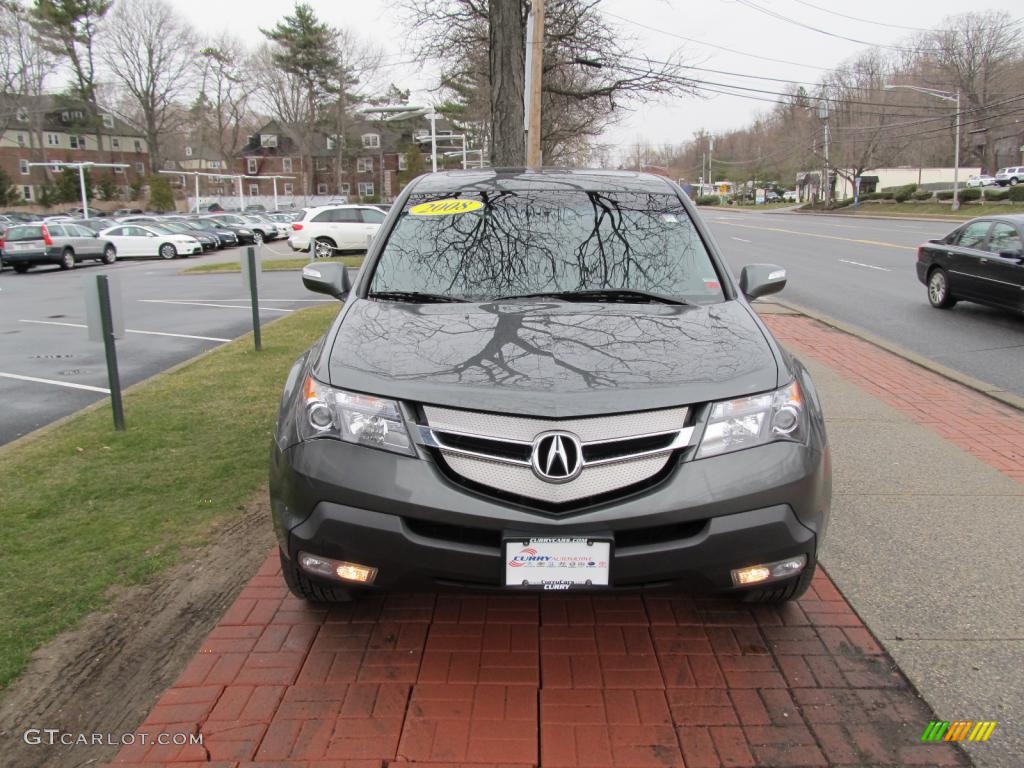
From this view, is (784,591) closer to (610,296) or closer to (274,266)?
(610,296)

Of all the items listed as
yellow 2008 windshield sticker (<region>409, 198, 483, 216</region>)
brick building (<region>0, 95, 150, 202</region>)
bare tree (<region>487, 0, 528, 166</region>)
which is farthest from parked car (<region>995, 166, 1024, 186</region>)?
brick building (<region>0, 95, 150, 202</region>)

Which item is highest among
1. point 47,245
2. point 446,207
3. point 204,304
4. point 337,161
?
point 337,161

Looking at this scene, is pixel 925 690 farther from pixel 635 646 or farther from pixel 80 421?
pixel 80 421

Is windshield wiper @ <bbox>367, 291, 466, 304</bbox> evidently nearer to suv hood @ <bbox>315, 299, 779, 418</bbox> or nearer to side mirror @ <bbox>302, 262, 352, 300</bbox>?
suv hood @ <bbox>315, 299, 779, 418</bbox>

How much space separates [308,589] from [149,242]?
34.0 metres

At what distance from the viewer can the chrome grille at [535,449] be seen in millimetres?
2498

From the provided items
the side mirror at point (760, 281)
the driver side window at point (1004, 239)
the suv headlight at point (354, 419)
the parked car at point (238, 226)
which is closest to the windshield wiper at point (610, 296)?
the side mirror at point (760, 281)

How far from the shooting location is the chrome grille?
250cm

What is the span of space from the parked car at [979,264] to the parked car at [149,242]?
1137 inches

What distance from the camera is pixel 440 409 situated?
2572 millimetres

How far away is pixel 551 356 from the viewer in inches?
109

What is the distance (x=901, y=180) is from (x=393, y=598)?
104m

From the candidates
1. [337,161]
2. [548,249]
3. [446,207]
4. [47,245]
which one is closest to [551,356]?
[548,249]

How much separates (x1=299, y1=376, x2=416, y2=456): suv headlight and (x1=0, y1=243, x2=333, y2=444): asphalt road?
15.9ft
